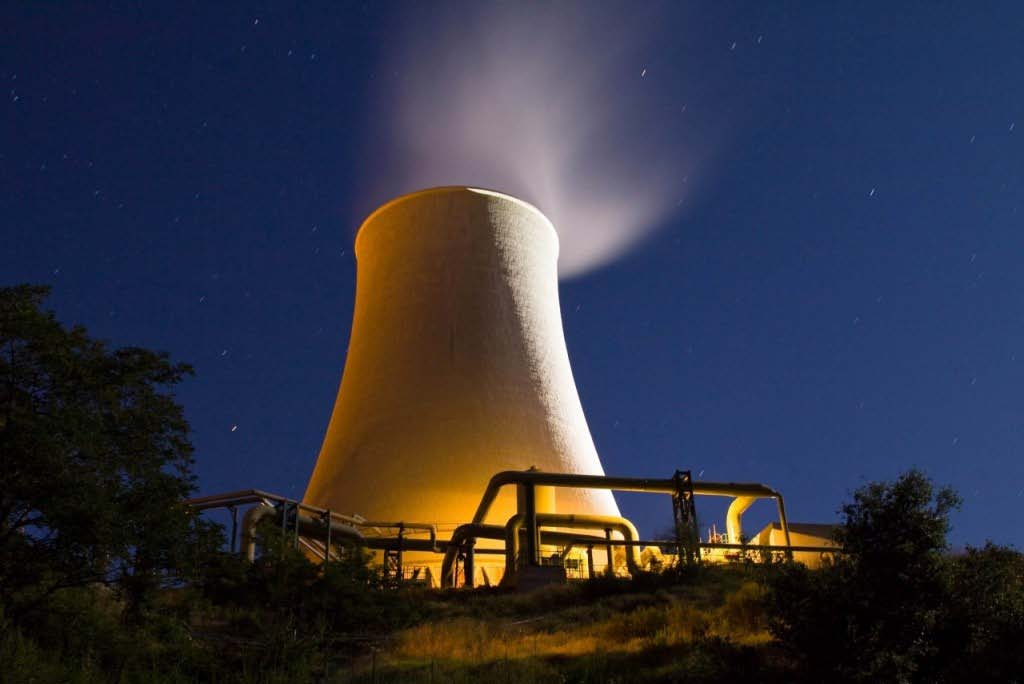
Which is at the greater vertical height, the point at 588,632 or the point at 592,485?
the point at 592,485

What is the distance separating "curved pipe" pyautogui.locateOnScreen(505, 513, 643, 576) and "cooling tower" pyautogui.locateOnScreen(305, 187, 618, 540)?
46cm

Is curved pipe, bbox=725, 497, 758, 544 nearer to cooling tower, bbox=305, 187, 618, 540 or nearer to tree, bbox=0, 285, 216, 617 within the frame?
cooling tower, bbox=305, 187, 618, 540

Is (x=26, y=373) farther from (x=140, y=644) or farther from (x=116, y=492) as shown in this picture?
(x=140, y=644)

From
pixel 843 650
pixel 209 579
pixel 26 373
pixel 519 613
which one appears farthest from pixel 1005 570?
pixel 26 373

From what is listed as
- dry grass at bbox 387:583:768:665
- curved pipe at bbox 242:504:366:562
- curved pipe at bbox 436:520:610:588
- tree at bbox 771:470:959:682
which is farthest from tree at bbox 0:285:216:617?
curved pipe at bbox 436:520:610:588

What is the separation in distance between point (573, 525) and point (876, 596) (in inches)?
364

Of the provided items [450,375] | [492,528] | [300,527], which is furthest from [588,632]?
[450,375]

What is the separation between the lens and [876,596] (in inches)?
262

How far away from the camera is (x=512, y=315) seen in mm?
17438

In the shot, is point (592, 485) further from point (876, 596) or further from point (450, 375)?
point (876, 596)

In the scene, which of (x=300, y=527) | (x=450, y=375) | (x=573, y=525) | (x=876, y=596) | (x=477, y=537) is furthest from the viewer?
(x=450, y=375)

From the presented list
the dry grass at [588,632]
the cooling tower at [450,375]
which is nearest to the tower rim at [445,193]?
the cooling tower at [450,375]

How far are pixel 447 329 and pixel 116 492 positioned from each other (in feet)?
32.4

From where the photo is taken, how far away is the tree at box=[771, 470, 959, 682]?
6402 mm
